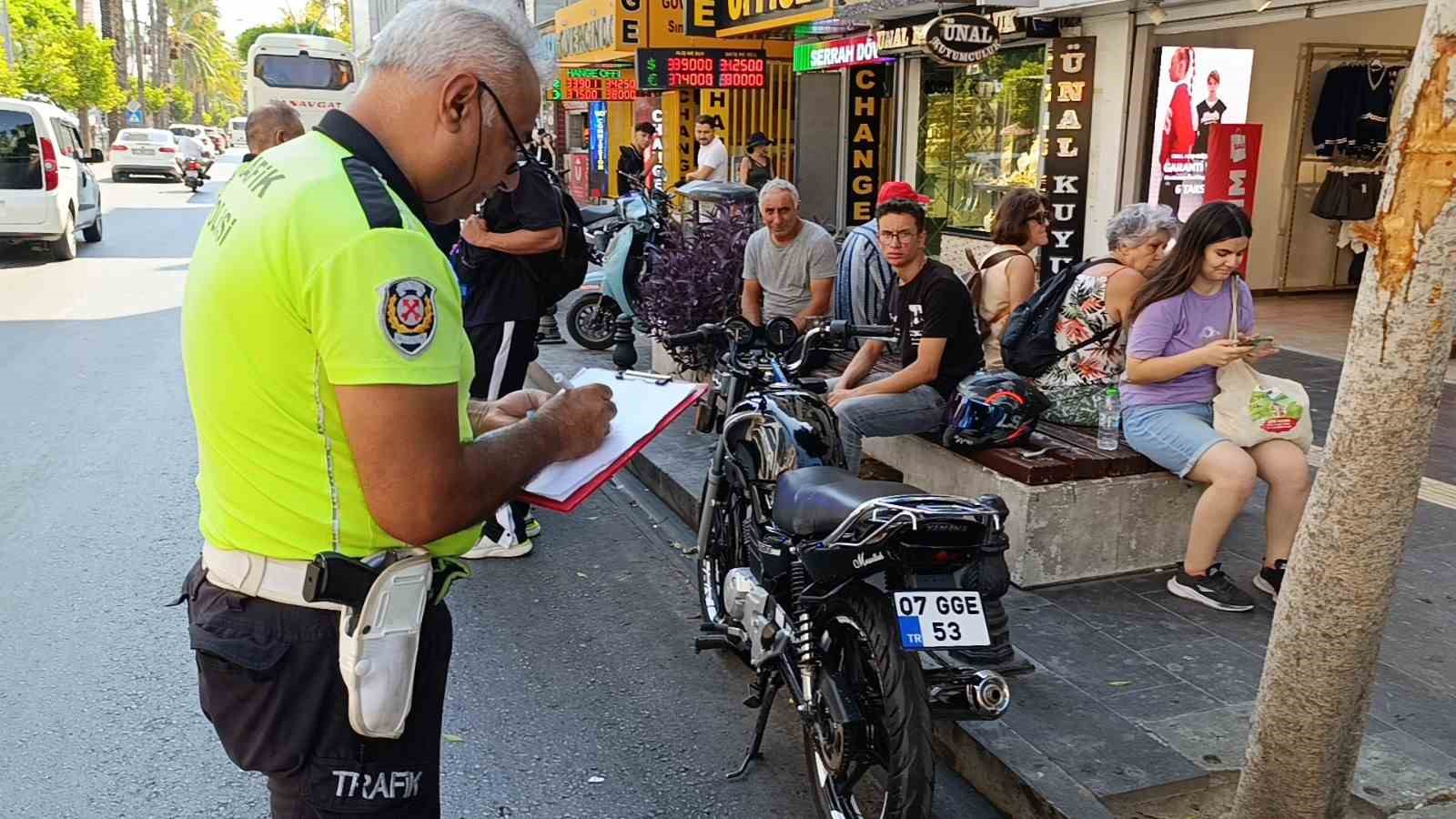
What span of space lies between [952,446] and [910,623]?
85.8 inches

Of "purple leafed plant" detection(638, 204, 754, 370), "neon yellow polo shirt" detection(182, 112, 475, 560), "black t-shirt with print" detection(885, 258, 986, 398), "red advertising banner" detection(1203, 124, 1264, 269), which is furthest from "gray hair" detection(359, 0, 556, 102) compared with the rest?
"red advertising banner" detection(1203, 124, 1264, 269)

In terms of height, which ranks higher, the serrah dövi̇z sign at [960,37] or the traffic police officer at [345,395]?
the serrah dövi̇z sign at [960,37]

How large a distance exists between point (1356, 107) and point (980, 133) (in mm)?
3686

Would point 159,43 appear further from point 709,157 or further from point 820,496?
point 820,496

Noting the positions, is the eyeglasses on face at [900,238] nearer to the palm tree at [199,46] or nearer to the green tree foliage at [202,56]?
the green tree foliage at [202,56]

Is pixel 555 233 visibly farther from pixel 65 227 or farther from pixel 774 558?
pixel 65 227

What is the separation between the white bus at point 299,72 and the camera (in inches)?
1138

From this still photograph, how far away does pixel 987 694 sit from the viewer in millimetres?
2912

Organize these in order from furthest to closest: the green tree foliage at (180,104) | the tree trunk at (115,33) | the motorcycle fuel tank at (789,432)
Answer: the green tree foliage at (180,104) < the tree trunk at (115,33) < the motorcycle fuel tank at (789,432)

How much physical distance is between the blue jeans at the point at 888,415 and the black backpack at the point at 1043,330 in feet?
1.37

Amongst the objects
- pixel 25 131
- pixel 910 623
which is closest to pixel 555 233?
pixel 910 623

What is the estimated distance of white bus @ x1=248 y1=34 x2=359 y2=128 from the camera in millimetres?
28906

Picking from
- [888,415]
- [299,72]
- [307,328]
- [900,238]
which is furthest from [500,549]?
[299,72]

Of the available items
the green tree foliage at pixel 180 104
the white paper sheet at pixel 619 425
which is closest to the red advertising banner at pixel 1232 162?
the white paper sheet at pixel 619 425
